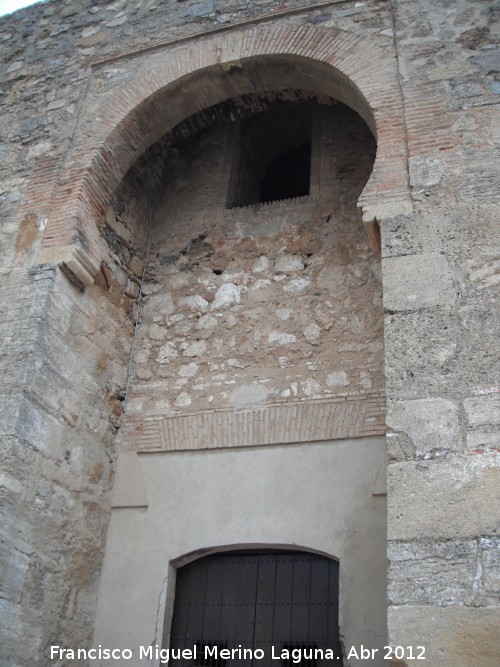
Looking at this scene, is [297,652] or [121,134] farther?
[121,134]

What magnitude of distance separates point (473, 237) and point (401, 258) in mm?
383

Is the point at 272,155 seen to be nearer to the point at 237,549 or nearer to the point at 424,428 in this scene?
the point at 237,549

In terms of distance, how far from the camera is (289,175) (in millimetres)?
7188

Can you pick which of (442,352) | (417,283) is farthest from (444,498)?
(417,283)

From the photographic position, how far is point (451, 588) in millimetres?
3141

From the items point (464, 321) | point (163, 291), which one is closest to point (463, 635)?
point (464, 321)

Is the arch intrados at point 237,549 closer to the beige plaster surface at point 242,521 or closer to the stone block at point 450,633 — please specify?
the beige plaster surface at point 242,521

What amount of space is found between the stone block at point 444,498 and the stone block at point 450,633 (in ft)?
1.03

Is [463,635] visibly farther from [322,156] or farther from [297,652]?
[322,156]

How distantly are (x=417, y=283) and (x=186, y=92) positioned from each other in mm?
2711

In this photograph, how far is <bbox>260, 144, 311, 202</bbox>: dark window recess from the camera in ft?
23.4

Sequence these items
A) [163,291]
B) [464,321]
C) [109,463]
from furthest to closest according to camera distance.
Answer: [163,291] → [109,463] → [464,321]

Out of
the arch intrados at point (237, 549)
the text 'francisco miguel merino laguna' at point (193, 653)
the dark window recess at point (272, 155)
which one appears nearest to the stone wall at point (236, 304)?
the text 'francisco miguel merino laguna' at point (193, 653)

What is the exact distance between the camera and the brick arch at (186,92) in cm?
512
